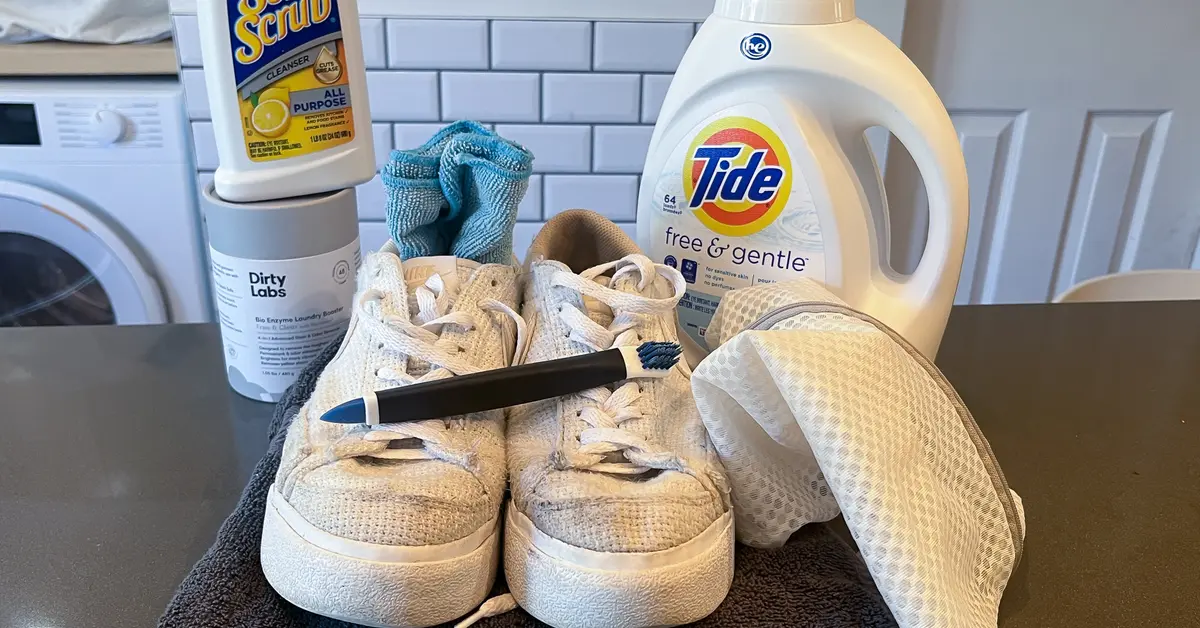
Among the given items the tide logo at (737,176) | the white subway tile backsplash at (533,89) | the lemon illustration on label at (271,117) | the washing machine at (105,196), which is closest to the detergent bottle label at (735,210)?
the tide logo at (737,176)

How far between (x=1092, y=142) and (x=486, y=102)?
771 millimetres

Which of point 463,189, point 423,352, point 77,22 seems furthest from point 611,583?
point 77,22

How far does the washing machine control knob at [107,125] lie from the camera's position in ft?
3.43

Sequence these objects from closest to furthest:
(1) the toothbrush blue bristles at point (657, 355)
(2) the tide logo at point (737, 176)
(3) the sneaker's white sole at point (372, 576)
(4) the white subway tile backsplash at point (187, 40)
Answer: (3) the sneaker's white sole at point (372, 576) < (1) the toothbrush blue bristles at point (657, 355) < (2) the tide logo at point (737, 176) < (4) the white subway tile backsplash at point (187, 40)

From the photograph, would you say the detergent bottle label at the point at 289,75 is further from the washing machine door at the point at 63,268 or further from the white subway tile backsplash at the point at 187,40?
the washing machine door at the point at 63,268


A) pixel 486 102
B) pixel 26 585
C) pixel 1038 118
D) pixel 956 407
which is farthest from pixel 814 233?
pixel 1038 118

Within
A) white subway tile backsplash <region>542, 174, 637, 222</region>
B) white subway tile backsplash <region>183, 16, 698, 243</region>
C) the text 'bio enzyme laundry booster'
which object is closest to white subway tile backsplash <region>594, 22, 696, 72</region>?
white subway tile backsplash <region>183, 16, 698, 243</region>

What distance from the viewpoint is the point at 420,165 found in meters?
0.49

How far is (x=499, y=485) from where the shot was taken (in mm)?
391

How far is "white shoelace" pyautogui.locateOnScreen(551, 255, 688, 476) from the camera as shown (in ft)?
1.29

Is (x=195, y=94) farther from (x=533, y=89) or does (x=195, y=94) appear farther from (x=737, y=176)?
(x=737, y=176)

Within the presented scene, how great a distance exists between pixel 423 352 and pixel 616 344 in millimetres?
95

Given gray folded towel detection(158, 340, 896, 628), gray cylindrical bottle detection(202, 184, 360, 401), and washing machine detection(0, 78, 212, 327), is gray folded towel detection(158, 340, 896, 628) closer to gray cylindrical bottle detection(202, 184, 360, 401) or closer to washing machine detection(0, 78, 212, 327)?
gray cylindrical bottle detection(202, 184, 360, 401)

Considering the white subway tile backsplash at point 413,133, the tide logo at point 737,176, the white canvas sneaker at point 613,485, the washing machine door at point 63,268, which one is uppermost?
the tide logo at point 737,176
